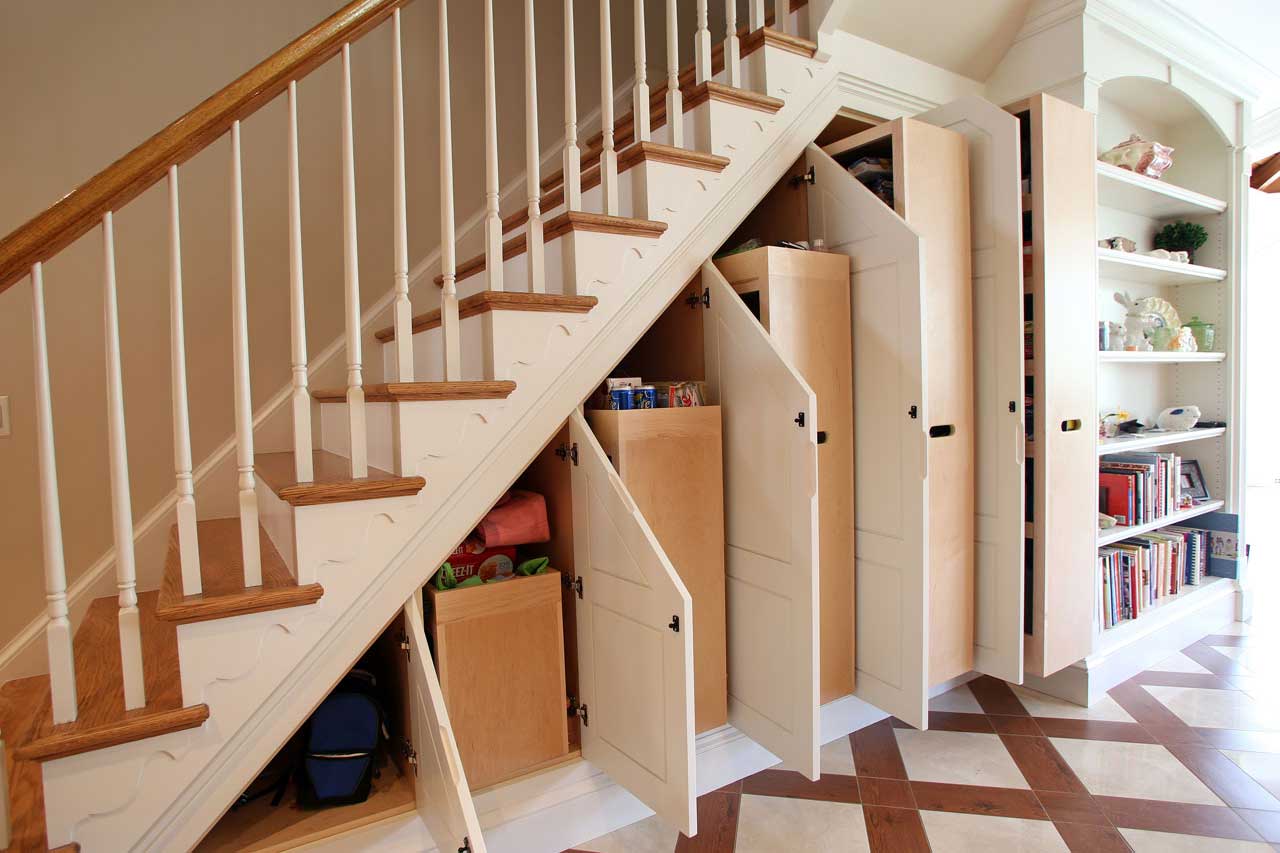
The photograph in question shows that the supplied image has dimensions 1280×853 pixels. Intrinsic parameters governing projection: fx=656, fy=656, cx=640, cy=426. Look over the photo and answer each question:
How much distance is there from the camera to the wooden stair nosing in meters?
1.01

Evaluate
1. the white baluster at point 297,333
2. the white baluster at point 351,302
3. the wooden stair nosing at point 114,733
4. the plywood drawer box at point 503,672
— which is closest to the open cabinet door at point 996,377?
the plywood drawer box at point 503,672

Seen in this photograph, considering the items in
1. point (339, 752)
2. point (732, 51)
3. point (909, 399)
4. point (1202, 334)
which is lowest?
point (339, 752)

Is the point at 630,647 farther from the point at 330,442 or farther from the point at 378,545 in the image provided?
the point at 330,442

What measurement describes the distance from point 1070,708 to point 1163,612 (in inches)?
29.7

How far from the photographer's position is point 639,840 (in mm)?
1746

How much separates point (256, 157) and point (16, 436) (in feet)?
3.59

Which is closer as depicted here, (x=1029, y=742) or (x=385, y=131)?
(x=1029, y=742)

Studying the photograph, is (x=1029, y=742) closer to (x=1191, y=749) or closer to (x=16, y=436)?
(x=1191, y=749)

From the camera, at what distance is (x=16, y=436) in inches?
72.5

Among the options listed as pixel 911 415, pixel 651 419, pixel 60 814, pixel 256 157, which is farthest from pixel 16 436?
pixel 911 415

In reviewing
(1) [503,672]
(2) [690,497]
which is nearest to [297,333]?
(1) [503,672]

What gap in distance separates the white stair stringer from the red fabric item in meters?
0.20

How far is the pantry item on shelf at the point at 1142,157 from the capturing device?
2580 millimetres

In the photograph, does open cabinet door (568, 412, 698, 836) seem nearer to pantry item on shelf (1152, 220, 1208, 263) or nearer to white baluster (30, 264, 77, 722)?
white baluster (30, 264, 77, 722)
